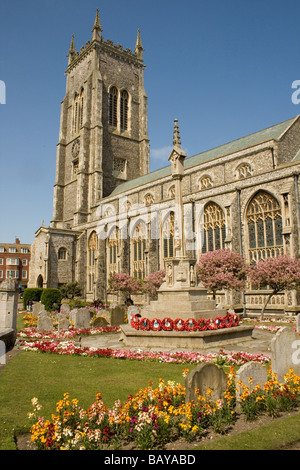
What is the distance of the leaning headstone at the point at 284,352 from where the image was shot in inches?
258

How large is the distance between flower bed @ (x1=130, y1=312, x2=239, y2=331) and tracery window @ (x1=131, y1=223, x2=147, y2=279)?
22725 mm

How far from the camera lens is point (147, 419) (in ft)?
13.9

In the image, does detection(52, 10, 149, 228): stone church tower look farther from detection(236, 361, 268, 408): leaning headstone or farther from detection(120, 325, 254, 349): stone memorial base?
detection(236, 361, 268, 408): leaning headstone

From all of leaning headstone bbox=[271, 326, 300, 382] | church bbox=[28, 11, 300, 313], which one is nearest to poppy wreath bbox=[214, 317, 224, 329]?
church bbox=[28, 11, 300, 313]

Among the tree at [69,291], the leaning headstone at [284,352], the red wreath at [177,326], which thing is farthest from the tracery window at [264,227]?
the tree at [69,291]

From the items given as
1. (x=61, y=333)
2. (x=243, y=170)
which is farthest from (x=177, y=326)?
(x=243, y=170)

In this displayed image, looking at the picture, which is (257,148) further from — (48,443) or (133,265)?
(48,443)

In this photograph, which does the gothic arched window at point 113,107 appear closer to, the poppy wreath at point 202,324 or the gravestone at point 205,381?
the poppy wreath at point 202,324

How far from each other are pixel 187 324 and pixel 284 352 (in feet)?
14.2

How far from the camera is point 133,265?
35844mm

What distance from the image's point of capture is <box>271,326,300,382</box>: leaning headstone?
6.55 metres
